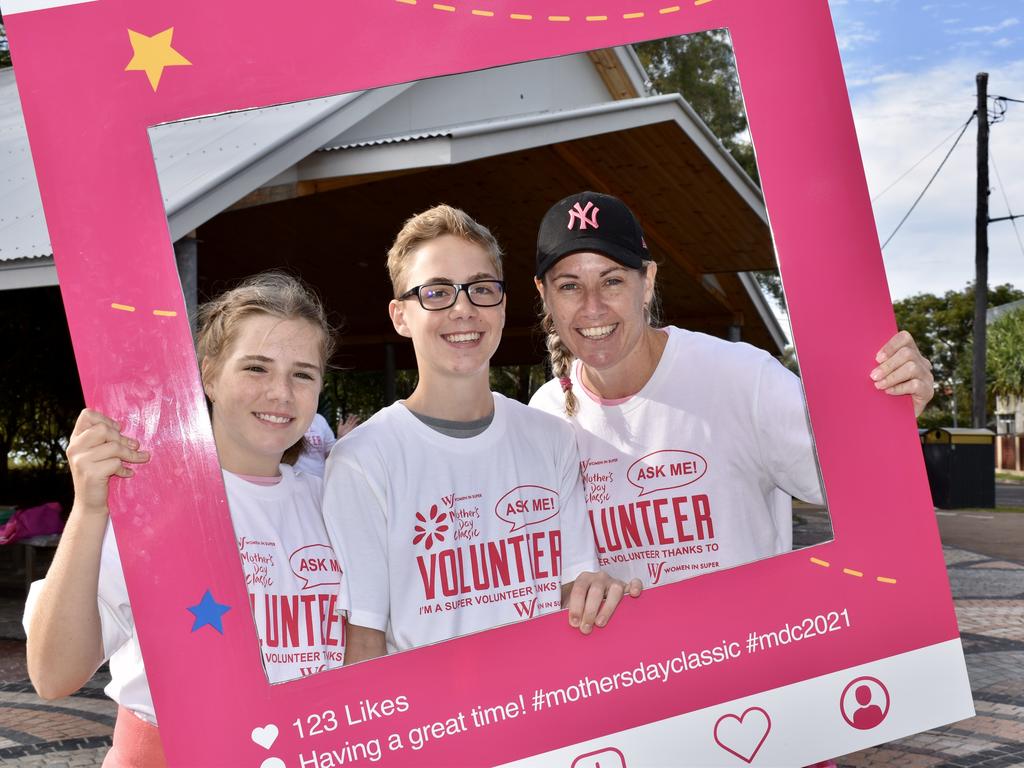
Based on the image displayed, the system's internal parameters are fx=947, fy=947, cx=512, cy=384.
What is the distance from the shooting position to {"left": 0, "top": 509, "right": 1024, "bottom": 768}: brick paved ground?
15.8 feet

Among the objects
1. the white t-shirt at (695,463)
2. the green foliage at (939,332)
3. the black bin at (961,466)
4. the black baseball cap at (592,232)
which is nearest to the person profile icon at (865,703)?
the white t-shirt at (695,463)

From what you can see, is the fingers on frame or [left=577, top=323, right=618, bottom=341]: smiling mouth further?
[left=577, top=323, right=618, bottom=341]: smiling mouth

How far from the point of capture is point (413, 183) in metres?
2.29

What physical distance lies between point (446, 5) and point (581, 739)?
1379 mm

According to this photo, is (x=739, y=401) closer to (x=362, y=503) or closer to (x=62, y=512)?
(x=362, y=503)

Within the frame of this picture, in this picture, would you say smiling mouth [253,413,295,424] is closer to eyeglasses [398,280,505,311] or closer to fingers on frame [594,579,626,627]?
eyeglasses [398,280,505,311]

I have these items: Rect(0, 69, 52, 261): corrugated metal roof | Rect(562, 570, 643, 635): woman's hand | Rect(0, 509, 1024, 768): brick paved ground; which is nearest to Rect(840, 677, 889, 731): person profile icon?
Rect(562, 570, 643, 635): woman's hand

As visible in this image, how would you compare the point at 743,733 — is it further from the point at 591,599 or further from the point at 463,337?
the point at 463,337

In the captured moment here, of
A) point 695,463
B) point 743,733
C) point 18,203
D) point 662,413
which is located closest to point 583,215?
point 662,413

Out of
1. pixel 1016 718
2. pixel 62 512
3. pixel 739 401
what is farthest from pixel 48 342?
pixel 739 401

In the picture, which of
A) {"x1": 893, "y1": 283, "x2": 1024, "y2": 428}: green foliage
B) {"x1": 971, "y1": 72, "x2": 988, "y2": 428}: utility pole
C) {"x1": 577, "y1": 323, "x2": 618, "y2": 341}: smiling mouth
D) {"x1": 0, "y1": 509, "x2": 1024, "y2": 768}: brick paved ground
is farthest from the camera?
{"x1": 971, "y1": 72, "x2": 988, "y2": 428}: utility pole

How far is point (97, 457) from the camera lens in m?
1.61

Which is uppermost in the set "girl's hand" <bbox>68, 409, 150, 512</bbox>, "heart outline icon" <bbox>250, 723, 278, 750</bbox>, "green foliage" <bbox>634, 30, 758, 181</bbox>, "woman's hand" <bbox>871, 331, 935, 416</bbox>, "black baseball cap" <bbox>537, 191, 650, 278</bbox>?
"green foliage" <bbox>634, 30, 758, 181</bbox>

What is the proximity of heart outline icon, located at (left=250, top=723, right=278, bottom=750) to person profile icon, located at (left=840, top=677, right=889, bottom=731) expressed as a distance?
1052 mm
